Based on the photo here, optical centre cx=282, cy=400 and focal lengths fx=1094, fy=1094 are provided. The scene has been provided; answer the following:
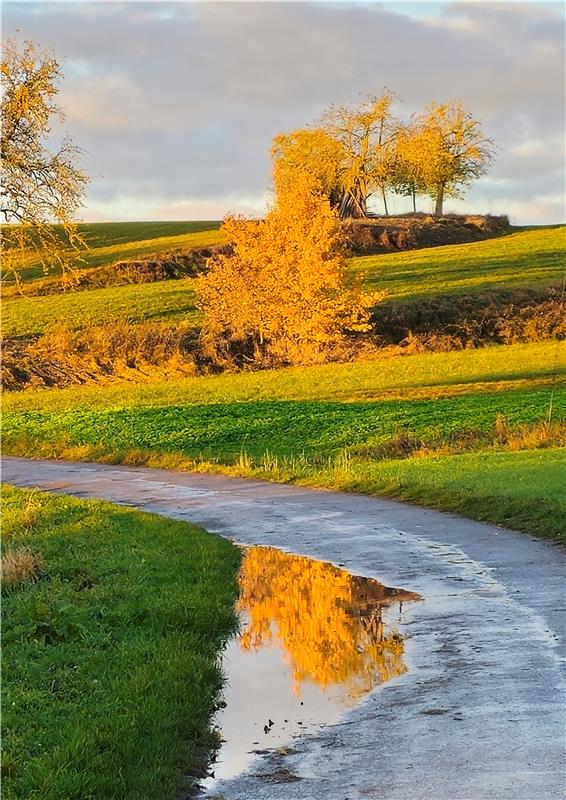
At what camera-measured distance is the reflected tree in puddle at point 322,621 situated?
970 centimetres

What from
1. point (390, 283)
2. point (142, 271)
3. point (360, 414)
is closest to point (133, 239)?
point (142, 271)

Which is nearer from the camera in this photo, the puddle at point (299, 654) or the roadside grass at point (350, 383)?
the puddle at point (299, 654)

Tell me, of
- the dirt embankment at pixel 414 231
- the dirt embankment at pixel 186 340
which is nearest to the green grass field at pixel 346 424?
the dirt embankment at pixel 186 340

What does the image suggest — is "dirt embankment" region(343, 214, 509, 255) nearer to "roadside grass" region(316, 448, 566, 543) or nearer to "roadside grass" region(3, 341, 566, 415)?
"roadside grass" region(3, 341, 566, 415)

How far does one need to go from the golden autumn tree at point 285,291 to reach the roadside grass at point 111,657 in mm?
38594

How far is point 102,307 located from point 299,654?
60811mm

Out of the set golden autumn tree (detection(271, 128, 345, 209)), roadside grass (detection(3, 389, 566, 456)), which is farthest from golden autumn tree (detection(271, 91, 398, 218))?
roadside grass (detection(3, 389, 566, 456))

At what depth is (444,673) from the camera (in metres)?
9.24

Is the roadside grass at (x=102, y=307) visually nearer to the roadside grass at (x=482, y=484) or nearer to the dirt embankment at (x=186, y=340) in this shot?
the dirt embankment at (x=186, y=340)

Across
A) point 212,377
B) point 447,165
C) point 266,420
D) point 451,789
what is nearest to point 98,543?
point 451,789

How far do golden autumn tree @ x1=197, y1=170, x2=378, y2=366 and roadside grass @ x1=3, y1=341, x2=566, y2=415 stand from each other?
105 inches

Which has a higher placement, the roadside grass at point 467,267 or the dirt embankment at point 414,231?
the dirt embankment at point 414,231

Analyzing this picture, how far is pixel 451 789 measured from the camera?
6.50m

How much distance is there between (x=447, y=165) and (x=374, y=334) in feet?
137
